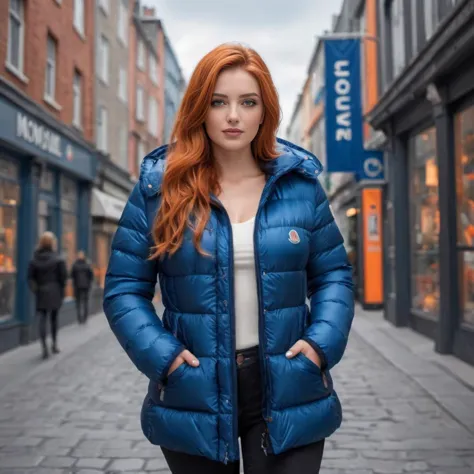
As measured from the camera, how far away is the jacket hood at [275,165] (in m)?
2.20

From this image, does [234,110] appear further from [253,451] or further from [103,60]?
[103,60]

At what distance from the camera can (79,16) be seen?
58.3ft

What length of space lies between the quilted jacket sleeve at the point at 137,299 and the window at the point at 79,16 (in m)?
16.0

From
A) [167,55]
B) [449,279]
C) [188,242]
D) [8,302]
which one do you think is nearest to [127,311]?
[188,242]

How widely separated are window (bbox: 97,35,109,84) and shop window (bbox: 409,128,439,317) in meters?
11.5

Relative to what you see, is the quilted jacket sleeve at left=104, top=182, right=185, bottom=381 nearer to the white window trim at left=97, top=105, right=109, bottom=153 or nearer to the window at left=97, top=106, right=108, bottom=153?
the white window trim at left=97, top=105, right=109, bottom=153

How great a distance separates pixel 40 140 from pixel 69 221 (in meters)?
4.09

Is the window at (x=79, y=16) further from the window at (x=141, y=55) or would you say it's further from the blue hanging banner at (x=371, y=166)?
the window at (x=141, y=55)

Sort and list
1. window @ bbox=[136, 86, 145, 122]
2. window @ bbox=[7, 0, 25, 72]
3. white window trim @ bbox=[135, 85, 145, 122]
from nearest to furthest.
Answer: window @ bbox=[7, 0, 25, 72] → white window trim @ bbox=[135, 85, 145, 122] → window @ bbox=[136, 86, 145, 122]

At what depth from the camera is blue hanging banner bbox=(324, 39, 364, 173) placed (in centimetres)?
1576

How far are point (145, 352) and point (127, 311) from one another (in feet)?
0.52

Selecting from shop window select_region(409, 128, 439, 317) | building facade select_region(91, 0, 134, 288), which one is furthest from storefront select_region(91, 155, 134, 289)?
shop window select_region(409, 128, 439, 317)

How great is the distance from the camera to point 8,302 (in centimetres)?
1195

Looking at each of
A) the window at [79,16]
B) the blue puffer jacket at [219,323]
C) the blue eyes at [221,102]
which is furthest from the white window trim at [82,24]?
the blue puffer jacket at [219,323]
